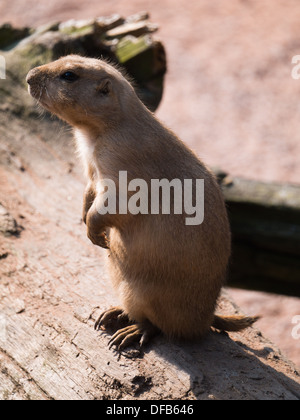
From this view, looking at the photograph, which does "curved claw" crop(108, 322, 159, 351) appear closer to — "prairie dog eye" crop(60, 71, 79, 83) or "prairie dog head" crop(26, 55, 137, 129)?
"prairie dog head" crop(26, 55, 137, 129)

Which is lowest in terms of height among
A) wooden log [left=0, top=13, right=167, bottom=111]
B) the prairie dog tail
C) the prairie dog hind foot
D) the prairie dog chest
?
the prairie dog tail

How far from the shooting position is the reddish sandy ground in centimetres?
1280

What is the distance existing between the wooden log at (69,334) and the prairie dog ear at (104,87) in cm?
148

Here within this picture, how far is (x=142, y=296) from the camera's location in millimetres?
4086

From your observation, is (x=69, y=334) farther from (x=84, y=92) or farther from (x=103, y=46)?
(x=103, y=46)

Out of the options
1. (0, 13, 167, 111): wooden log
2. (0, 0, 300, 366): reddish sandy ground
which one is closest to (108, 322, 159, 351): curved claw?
(0, 13, 167, 111): wooden log

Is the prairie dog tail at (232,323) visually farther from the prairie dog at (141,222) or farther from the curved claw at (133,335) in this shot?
the curved claw at (133,335)

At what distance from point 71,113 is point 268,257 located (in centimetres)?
309

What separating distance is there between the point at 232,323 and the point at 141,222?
1.05 metres

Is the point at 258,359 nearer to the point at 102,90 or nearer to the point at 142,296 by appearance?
the point at 142,296

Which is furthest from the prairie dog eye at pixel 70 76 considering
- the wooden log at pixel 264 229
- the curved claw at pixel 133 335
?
the wooden log at pixel 264 229

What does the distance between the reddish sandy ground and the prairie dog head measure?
19.9 feet

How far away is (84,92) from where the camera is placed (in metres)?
4.21
